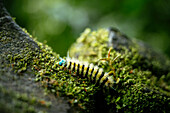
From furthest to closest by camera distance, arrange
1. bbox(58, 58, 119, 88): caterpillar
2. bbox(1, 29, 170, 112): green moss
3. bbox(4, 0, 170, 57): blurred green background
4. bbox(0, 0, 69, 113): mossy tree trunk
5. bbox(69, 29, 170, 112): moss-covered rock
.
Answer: bbox(4, 0, 170, 57): blurred green background → bbox(69, 29, 170, 112): moss-covered rock → bbox(58, 58, 119, 88): caterpillar → bbox(1, 29, 170, 112): green moss → bbox(0, 0, 69, 113): mossy tree trunk

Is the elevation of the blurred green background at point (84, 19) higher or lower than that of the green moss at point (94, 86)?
higher

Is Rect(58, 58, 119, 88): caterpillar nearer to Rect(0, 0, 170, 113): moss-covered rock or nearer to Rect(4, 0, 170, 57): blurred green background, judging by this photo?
Rect(0, 0, 170, 113): moss-covered rock

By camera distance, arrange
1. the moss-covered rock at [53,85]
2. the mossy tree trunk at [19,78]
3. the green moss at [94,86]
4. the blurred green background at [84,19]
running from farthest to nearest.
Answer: the blurred green background at [84,19] < the green moss at [94,86] < the moss-covered rock at [53,85] < the mossy tree trunk at [19,78]

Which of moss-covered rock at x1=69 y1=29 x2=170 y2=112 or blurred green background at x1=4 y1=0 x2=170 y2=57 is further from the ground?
blurred green background at x1=4 y1=0 x2=170 y2=57

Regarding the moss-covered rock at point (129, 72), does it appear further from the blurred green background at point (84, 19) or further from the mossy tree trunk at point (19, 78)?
the blurred green background at point (84, 19)

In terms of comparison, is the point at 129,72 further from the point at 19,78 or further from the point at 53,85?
the point at 19,78

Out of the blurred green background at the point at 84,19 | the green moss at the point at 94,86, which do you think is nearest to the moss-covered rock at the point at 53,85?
the green moss at the point at 94,86

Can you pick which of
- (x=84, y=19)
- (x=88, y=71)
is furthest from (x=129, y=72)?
(x=84, y=19)

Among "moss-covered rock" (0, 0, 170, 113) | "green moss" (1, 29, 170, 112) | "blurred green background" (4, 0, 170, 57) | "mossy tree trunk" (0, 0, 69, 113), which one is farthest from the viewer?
"blurred green background" (4, 0, 170, 57)

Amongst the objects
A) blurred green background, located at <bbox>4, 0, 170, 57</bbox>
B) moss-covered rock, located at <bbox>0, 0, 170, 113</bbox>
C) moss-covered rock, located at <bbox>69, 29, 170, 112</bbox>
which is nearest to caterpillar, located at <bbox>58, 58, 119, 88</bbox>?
moss-covered rock, located at <bbox>0, 0, 170, 113</bbox>

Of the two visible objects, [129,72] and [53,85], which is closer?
[53,85]
